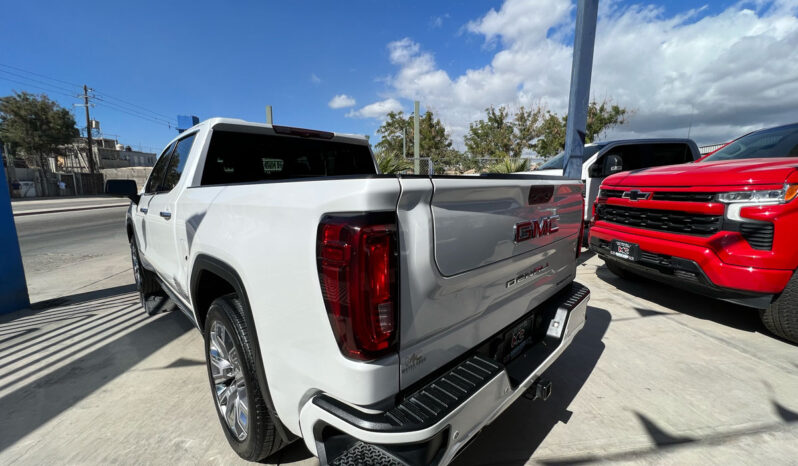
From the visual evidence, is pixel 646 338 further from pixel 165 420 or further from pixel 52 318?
pixel 52 318

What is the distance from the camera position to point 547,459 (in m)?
1.93

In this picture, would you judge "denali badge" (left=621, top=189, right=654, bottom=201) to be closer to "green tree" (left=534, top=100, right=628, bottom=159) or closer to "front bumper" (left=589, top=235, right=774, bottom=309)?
"front bumper" (left=589, top=235, right=774, bottom=309)

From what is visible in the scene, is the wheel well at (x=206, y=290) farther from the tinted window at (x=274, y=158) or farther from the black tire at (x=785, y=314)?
the black tire at (x=785, y=314)

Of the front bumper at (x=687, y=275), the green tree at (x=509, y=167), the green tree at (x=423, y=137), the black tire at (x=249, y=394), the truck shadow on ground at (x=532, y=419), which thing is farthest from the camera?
the green tree at (x=423, y=137)

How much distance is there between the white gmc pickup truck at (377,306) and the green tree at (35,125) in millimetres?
41457

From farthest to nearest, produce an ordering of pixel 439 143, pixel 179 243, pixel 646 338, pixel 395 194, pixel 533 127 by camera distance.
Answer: pixel 439 143
pixel 533 127
pixel 646 338
pixel 179 243
pixel 395 194

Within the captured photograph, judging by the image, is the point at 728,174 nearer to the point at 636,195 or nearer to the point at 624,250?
the point at 636,195

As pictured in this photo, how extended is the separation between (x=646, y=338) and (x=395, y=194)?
11.1ft

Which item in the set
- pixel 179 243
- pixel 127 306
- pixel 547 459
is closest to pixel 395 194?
pixel 547 459

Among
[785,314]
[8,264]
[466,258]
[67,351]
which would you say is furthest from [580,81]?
[8,264]

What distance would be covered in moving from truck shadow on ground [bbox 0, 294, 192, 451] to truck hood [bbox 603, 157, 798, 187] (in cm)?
515

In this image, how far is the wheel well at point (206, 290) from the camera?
2139 millimetres

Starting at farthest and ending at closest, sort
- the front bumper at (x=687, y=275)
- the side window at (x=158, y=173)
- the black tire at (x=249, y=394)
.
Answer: the side window at (x=158, y=173) < the front bumper at (x=687, y=275) < the black tire at (x=249, y=394)

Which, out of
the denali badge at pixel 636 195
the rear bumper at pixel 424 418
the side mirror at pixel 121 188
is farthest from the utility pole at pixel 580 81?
the side mirror at pixel 121 188
